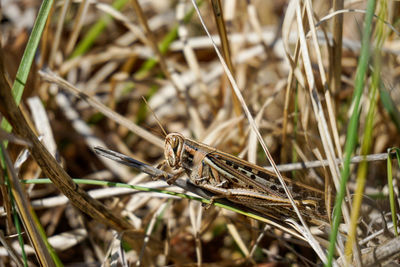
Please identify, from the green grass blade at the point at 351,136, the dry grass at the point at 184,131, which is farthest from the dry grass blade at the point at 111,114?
the green grass blade at the point at 351,136

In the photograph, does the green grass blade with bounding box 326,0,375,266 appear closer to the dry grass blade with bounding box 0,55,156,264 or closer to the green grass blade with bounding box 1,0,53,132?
the dry grass blade with bounding box 0,55,156,264

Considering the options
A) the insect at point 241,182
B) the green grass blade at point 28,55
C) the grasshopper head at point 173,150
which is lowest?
the insect at point 241,182

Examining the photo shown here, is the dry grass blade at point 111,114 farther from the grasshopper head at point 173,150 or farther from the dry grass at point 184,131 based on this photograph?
the grasshopper head at point 173,150

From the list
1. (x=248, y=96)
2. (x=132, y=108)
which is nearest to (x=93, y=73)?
(x=132, y=108)

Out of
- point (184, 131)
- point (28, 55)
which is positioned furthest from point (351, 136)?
point (184, 131)

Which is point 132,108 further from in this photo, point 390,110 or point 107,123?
point 390,110

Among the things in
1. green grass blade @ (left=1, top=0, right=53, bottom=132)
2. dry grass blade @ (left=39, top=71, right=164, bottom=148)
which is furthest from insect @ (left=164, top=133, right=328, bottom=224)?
green grass blade @ (left=1, top=0, right=53, bottom=132)

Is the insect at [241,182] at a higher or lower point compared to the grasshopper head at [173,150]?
lower
